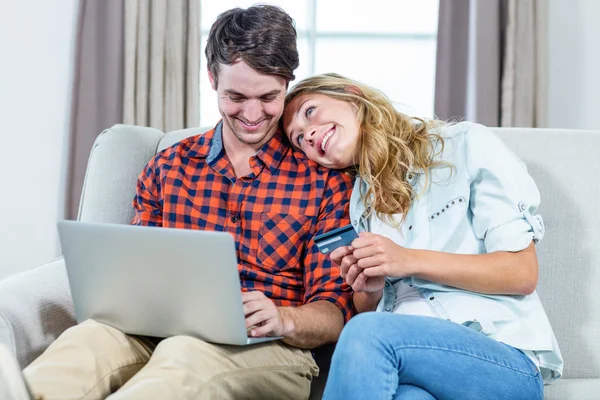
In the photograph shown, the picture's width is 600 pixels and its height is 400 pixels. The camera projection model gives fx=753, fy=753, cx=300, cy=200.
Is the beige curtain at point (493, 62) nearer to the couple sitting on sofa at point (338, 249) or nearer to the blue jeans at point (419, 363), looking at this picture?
the couple sitting on sofa at point (338, 249)

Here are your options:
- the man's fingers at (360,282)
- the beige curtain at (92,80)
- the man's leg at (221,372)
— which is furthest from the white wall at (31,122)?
the man's fingers at (360,282)

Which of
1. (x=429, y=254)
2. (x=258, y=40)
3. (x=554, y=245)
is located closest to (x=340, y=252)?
(x=429, y=254)

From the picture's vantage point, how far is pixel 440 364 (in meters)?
1.19

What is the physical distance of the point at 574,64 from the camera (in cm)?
316

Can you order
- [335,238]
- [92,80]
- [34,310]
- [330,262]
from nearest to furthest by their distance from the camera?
[335,238] → [34,310] → [330,262] → [92,80]

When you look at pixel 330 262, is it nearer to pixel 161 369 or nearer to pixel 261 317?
pixel 261 317

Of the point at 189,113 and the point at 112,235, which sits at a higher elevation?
the point at 189,113

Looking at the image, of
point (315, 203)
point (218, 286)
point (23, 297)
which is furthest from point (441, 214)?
point (23, 297)

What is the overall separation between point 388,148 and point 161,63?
5.56 ft

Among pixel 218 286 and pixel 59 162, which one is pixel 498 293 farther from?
pixel 59 162

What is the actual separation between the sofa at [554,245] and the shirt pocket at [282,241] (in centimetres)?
21

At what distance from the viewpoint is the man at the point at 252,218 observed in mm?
1327

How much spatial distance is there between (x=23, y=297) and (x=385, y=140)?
77 centimetres

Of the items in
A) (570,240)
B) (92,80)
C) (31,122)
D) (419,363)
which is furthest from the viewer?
(31,122)
